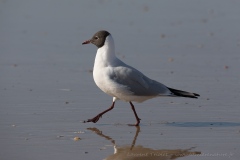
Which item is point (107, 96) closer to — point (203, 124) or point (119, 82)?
point (119, 82)

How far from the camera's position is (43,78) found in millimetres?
10664

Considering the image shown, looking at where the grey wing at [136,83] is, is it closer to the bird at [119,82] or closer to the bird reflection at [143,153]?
the bird at [119,82]

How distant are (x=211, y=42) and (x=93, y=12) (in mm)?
5042

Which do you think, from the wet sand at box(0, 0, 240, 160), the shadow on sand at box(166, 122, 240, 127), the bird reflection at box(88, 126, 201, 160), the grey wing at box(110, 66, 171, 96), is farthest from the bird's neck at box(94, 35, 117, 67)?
the bird reflection at box(88, 126, 201, 160)

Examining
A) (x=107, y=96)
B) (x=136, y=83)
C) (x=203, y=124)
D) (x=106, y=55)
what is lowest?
(x=107, y=96)

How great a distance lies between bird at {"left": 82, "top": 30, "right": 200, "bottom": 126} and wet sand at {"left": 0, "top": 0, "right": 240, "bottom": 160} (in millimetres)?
301

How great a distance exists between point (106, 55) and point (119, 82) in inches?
16.2

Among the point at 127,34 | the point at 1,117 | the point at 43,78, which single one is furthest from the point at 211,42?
the point at 1,117

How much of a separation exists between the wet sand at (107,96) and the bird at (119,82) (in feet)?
0.99

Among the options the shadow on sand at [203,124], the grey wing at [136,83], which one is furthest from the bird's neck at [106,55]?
the shadow on sand at [203,124]

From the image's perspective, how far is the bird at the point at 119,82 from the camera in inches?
316

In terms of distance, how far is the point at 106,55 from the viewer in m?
8.23

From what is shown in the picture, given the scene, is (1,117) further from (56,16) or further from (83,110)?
(56,16)

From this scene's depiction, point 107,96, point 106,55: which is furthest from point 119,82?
point 107,96
